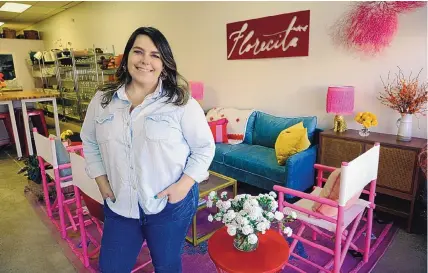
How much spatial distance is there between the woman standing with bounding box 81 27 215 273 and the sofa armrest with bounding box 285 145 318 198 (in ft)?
5.50

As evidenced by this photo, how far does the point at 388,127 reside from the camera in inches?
117

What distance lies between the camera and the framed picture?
8891 millimetres

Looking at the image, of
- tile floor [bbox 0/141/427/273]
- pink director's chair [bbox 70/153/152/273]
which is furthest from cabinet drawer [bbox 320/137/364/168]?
pink director's chair [bbox 70/153/152/273]

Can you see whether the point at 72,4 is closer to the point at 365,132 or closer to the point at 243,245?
the point at 365,132

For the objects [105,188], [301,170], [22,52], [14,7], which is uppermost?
[14,7]

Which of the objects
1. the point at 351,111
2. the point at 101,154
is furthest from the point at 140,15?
the point at 101,154

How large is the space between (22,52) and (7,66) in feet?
2.01

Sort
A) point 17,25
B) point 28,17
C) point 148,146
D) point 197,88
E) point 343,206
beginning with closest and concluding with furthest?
point 148,146, point 343,206, point 197,88, point 28,17, point 17,25

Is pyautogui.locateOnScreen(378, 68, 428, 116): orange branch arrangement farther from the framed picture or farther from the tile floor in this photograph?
the framed picture

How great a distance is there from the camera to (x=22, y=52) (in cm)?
904

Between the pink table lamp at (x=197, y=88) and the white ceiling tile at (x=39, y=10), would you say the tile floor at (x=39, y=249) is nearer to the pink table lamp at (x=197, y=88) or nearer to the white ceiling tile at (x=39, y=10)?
the pink table lamp at (x=197, y=88)

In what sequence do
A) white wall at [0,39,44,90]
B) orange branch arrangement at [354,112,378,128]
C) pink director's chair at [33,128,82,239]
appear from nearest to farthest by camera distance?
pink director's chair at [33,128,82,239] → orange branch arrangement at [354,112,378,128] → white wall at [0,39,44,90]

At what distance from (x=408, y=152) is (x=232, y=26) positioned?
2.65m

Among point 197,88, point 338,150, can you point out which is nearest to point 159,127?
point 338,150
